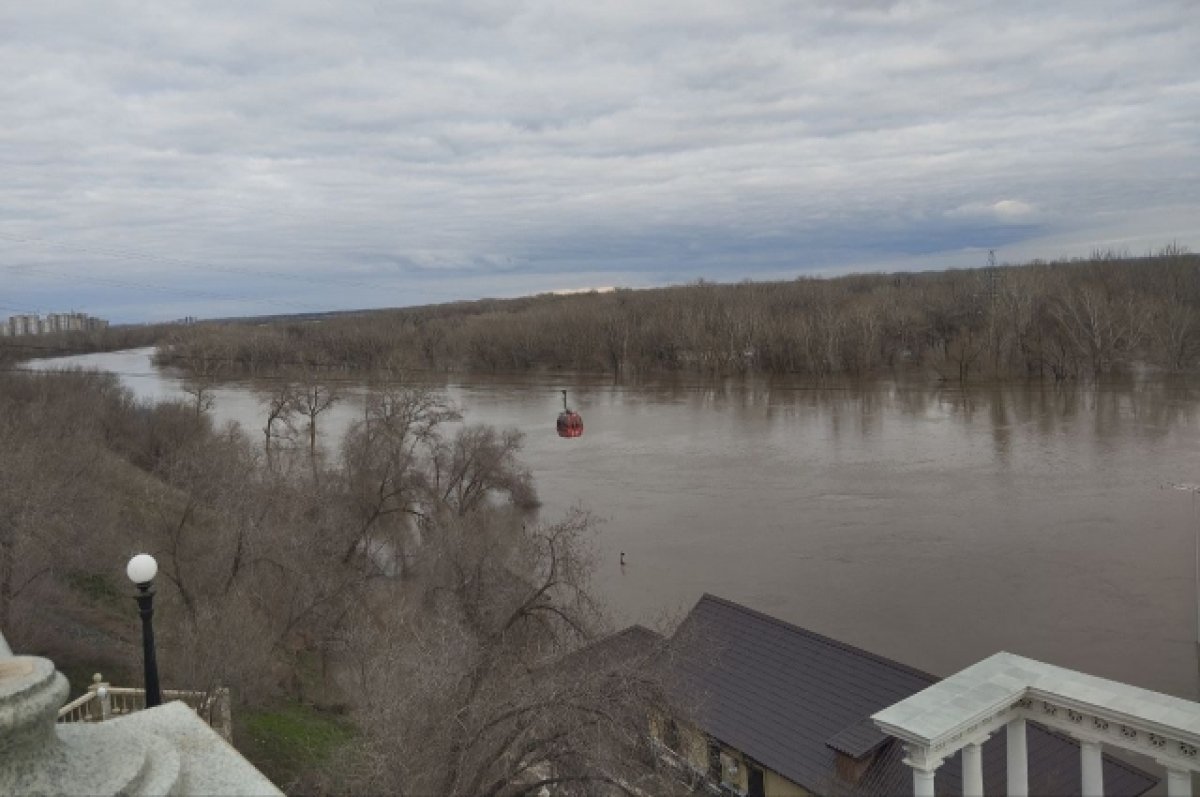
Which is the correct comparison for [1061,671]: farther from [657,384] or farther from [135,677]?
[657,384]

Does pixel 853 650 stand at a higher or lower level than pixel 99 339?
lower

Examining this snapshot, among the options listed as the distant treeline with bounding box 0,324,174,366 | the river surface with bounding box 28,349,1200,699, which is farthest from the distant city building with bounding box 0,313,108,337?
the river surface with bounding box 28,349,1200,699

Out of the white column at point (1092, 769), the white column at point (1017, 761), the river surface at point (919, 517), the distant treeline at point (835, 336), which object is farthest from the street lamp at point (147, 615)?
the distant treeline at point (835, 336)

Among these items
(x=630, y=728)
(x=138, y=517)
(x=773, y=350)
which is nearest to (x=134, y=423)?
(x=138, y=517)

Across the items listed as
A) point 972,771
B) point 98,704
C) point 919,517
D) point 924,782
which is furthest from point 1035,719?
point 919,517

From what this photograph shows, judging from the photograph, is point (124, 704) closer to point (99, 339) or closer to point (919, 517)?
point (919, 517)

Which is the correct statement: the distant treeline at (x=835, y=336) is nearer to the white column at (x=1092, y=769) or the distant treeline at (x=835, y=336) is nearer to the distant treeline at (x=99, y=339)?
the distant treeline at (x=99, y=339)

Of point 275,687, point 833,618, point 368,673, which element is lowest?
point 833,618
